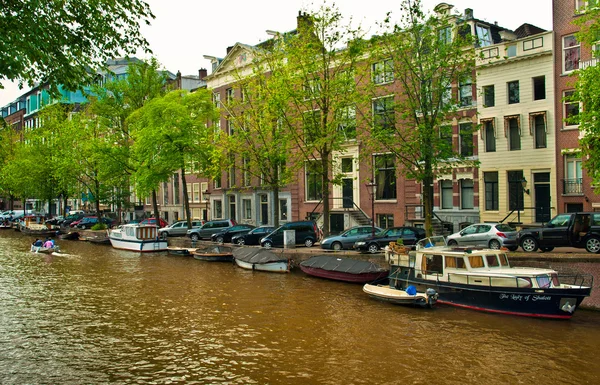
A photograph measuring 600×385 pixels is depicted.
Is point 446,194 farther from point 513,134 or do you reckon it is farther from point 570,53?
point 570,53

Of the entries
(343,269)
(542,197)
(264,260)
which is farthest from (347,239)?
(542,197)

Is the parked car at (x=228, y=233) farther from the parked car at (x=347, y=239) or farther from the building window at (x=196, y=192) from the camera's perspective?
the building window at (x=196, y=192)

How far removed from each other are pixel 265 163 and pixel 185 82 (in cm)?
3622

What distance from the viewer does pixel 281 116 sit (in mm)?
36719

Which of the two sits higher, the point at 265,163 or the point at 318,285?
the point at 265,163

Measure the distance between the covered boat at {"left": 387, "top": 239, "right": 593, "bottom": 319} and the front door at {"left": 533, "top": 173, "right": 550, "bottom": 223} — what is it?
12.9 metres

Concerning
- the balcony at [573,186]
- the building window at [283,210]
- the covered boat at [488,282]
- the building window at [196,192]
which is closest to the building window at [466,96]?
the balcony at [573,186]

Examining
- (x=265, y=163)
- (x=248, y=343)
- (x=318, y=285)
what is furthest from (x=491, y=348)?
(x=265, y=163)

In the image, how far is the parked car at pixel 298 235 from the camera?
36.8 metres

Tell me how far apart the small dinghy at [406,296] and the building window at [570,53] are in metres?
19.6

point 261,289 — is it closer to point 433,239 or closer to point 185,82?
point 433,239

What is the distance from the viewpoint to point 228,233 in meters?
42.3

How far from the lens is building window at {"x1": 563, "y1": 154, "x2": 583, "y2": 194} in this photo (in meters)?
32.5

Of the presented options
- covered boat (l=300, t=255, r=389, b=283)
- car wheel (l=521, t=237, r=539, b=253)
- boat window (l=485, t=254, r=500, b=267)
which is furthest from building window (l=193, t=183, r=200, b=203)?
boat window (l=485, t=254, r=500, b=267)
